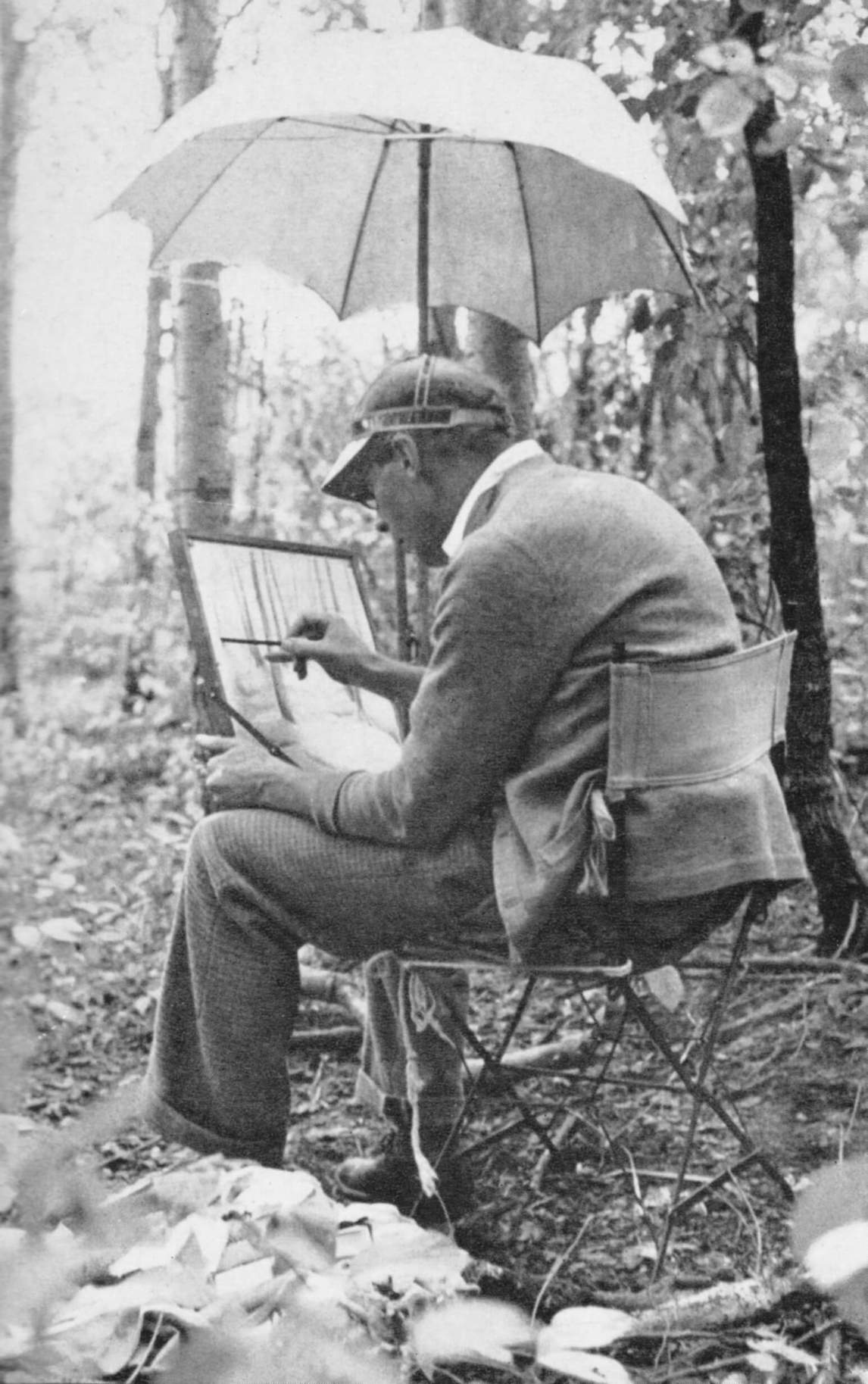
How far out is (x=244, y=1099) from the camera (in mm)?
2471

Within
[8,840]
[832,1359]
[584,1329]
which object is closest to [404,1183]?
[832,1359]

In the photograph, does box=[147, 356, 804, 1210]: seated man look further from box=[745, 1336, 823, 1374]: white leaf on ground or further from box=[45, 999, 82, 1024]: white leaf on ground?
box=[45, 999, 82, 1024]: white leaf on ground

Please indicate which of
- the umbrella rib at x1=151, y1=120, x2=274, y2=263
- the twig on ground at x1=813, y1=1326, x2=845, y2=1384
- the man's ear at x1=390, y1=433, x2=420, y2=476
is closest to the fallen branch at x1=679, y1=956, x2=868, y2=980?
the man's ear at x1=390, y1=433, x2=420, y2=476

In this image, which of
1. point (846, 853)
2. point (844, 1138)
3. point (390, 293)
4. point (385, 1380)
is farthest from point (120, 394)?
point (385, 1380)

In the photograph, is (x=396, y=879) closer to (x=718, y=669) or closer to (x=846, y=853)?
(x=718, y=669)

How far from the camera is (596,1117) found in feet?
10.2

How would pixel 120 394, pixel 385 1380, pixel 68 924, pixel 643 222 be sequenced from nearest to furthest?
pixel 385 1380 → pixel 68 924 → pixel 643 222 → pixel 120 394

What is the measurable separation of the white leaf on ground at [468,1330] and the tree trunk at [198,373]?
3.61m

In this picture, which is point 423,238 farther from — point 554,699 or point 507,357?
point 554,699

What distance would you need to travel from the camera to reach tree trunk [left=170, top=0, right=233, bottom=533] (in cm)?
448

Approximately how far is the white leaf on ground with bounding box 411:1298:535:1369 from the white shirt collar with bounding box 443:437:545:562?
174cm

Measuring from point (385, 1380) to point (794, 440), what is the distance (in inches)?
131

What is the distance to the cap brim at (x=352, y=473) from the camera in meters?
2.62

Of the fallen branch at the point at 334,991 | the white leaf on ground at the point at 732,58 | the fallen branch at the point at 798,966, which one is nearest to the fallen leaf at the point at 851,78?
the white leaf on ground at the point at 732,58
